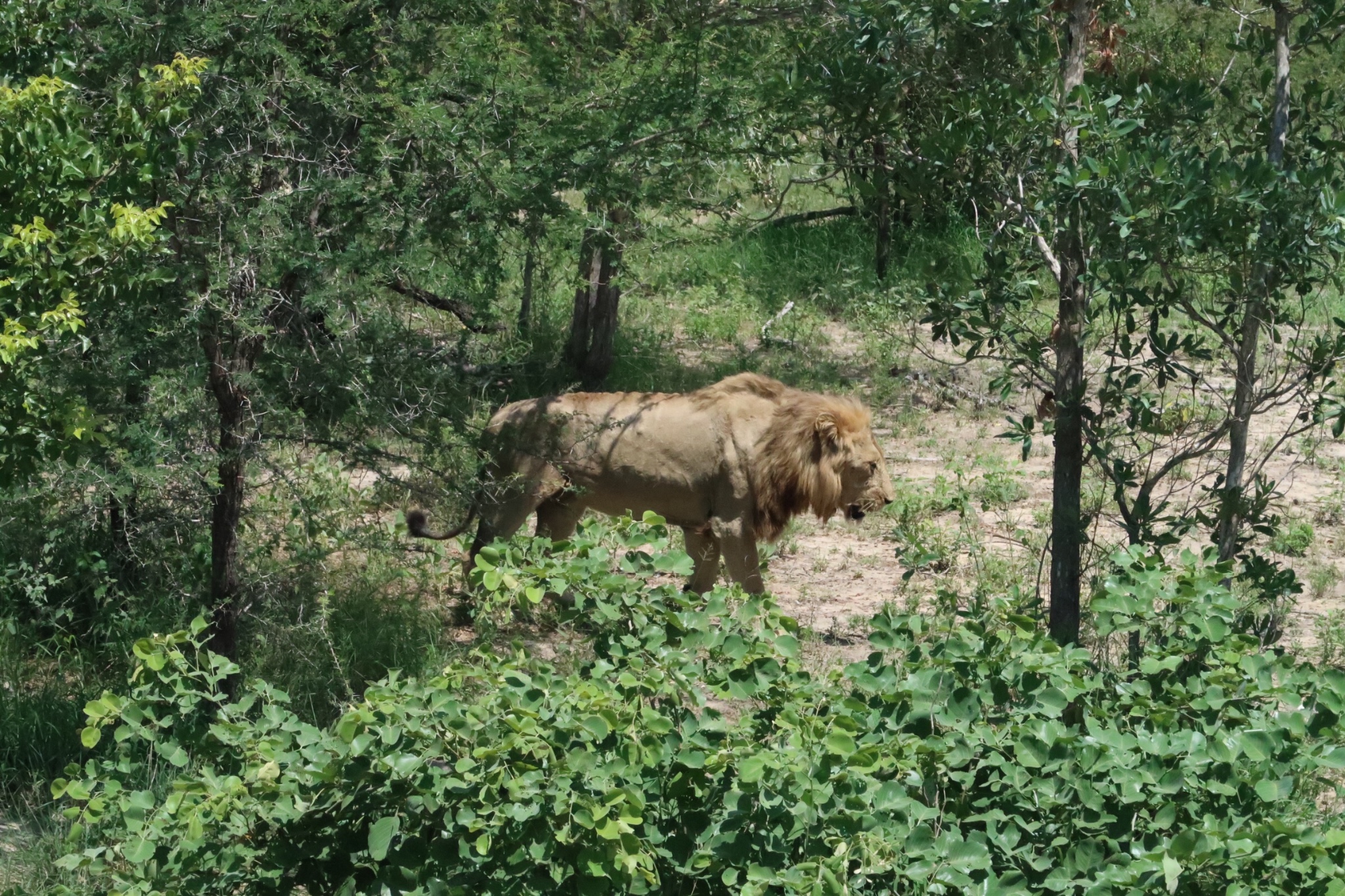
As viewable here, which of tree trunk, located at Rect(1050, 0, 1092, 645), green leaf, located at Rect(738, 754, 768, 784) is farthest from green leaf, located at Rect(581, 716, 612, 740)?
tree trunk, located at Rect(1050, 0, 1092, 645)

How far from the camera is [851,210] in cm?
1585

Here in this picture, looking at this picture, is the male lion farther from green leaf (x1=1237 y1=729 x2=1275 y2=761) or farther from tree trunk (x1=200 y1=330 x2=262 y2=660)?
green leaf (x1=1237 y1=729 x2=1275 y2=761)

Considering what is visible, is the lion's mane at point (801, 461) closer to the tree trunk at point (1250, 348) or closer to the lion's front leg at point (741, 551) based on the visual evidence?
the lion's front leg at point (741, 551)

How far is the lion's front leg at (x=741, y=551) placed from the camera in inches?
331

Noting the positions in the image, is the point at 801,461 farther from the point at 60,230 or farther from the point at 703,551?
the point at 60,230

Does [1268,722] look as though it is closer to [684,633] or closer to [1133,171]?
[684,633]

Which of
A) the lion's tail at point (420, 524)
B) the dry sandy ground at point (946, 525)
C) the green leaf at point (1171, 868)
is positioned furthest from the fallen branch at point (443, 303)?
the green leaf at point (1171, 868)

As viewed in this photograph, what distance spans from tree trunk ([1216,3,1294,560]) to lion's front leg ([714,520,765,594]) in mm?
3015

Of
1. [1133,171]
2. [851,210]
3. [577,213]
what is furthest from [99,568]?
[851,210]

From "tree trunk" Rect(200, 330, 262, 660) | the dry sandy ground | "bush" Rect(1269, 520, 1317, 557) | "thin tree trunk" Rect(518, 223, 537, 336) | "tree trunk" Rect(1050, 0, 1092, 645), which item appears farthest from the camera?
"bush" Rect(1269, 520, 1317, 557)

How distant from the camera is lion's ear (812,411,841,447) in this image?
8297 mm

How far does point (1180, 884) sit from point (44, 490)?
216 inches

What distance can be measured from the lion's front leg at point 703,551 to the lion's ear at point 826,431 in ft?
2.94

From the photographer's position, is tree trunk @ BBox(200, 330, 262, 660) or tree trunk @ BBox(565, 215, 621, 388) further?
tree trunk @ BBox(565, 215, 621, 388)
